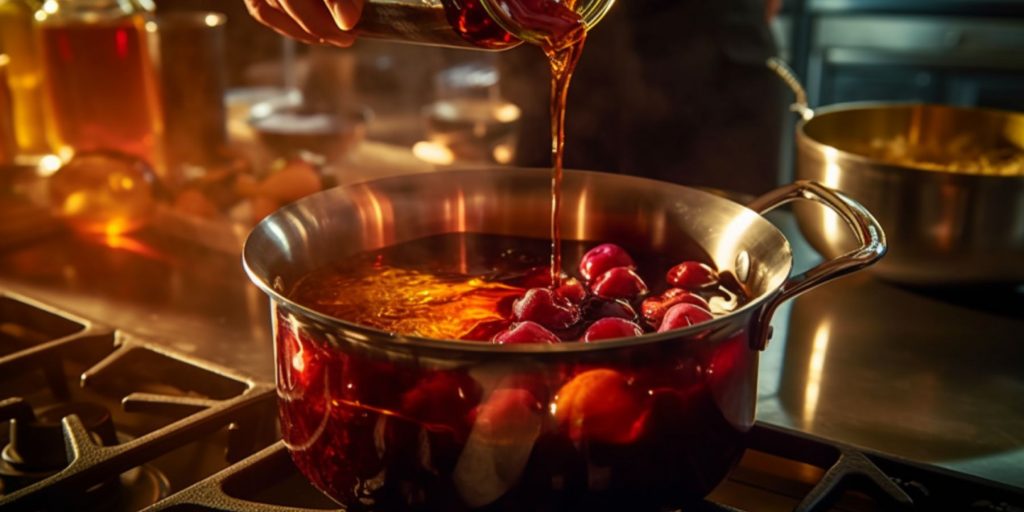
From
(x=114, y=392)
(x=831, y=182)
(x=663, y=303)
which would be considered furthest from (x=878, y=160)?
(x=114, y=392)

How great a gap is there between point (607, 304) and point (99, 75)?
102 centimetres

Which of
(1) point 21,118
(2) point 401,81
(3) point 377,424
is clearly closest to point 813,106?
(2) point 401,81

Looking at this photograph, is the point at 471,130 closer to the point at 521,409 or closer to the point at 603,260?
the point at 603,260

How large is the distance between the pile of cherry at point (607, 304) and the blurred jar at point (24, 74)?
1.09m

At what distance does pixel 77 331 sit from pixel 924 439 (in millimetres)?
888

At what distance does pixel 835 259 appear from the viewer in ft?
2.41

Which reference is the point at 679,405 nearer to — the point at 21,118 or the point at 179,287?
the point at 179,287

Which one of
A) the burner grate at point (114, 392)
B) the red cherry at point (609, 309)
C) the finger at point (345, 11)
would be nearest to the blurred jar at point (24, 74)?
the burner grate at point (114, 392)

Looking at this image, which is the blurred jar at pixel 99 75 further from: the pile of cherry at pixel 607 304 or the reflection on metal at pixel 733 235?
the reflection on metal at pixel 733 235

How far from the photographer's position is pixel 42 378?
1056 mm

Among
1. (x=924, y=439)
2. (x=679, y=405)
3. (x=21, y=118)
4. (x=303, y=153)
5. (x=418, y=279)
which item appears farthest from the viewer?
(x=21, y=118)

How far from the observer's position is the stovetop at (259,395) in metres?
0.78

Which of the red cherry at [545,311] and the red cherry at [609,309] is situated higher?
the red cherry at [545,311]

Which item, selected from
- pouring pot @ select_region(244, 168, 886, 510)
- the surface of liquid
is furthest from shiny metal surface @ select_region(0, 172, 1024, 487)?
pouring pot @ select_region(244, 168, 886, 510)
